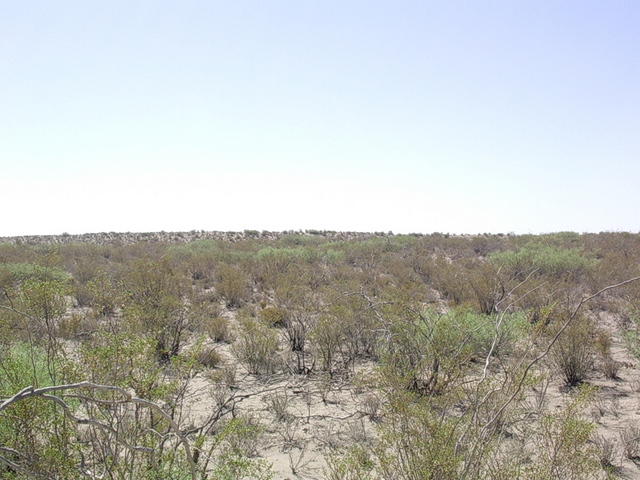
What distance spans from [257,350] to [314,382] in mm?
1511

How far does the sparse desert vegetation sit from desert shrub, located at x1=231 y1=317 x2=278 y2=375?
34 mm

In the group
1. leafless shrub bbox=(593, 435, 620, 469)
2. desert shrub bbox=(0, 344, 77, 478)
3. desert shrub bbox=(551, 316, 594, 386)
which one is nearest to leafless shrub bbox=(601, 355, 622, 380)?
desert shrub bbox=(551, 316, 594, 386)

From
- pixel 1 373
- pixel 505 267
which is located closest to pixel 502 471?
pixel 1 373

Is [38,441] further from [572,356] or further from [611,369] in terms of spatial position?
[611,369]

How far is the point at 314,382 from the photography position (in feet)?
26.4

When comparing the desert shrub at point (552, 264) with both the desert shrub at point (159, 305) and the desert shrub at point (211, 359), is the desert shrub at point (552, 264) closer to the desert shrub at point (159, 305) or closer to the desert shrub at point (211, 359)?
the desert shrub at point (211, 359)

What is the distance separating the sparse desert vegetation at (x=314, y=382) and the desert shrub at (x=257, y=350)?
0.03m

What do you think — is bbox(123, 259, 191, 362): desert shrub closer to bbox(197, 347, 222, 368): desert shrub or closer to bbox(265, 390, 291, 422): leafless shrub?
bbox(197, 347, 222, 368): desert shrub

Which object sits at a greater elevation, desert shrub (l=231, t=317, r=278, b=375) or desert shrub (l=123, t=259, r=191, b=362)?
desert shrub (l=123, t=259, r=191, b=362)

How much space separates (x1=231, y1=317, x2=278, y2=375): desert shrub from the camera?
8.88 meters

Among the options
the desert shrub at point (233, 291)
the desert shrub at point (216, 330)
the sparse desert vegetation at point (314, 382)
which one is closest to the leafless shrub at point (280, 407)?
the sparse desert vegetation at point (314, 382)

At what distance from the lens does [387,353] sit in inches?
276

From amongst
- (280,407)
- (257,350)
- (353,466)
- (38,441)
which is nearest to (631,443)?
(353,466)

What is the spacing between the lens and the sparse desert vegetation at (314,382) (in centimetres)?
365
